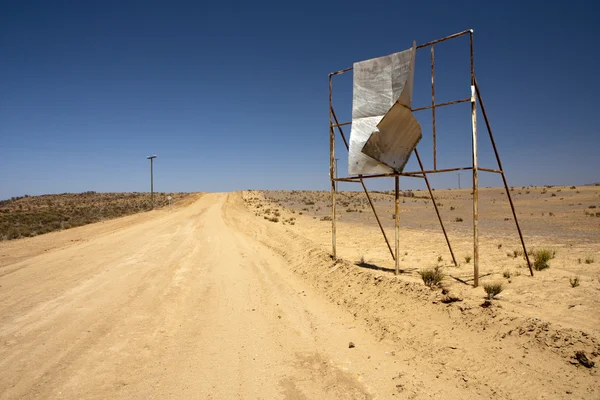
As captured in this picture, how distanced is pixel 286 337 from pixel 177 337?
1.81 meters

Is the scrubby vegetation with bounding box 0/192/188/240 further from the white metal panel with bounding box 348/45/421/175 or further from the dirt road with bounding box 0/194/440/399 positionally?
the white metal panel with bounding box 348/45/421/175

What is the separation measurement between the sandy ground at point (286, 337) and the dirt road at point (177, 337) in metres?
0.03

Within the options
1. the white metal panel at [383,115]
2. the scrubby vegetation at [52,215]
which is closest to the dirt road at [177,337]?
the white metal panel at [383,115]

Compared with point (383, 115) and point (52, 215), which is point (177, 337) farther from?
point (52, 215)

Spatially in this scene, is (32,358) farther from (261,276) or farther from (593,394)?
(593,394)

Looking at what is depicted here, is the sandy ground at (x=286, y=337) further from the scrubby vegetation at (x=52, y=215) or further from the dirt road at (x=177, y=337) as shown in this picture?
the scrubby vegetation at (x=52, y=215)

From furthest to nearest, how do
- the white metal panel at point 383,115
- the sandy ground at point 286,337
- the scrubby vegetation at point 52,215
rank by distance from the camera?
the scrubby vegetation at point 52,215
the white metal panel at point 383,115
the sandy ground at point 286,337

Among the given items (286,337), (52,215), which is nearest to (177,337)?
(286,337)

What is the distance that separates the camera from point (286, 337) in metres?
6.02

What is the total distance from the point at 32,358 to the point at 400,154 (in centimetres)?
775

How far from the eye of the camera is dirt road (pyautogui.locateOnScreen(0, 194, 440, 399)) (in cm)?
449

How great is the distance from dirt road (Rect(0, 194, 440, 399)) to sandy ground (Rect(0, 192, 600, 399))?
0.09 ft

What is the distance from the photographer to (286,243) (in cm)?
1470

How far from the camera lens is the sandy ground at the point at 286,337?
4.39m
